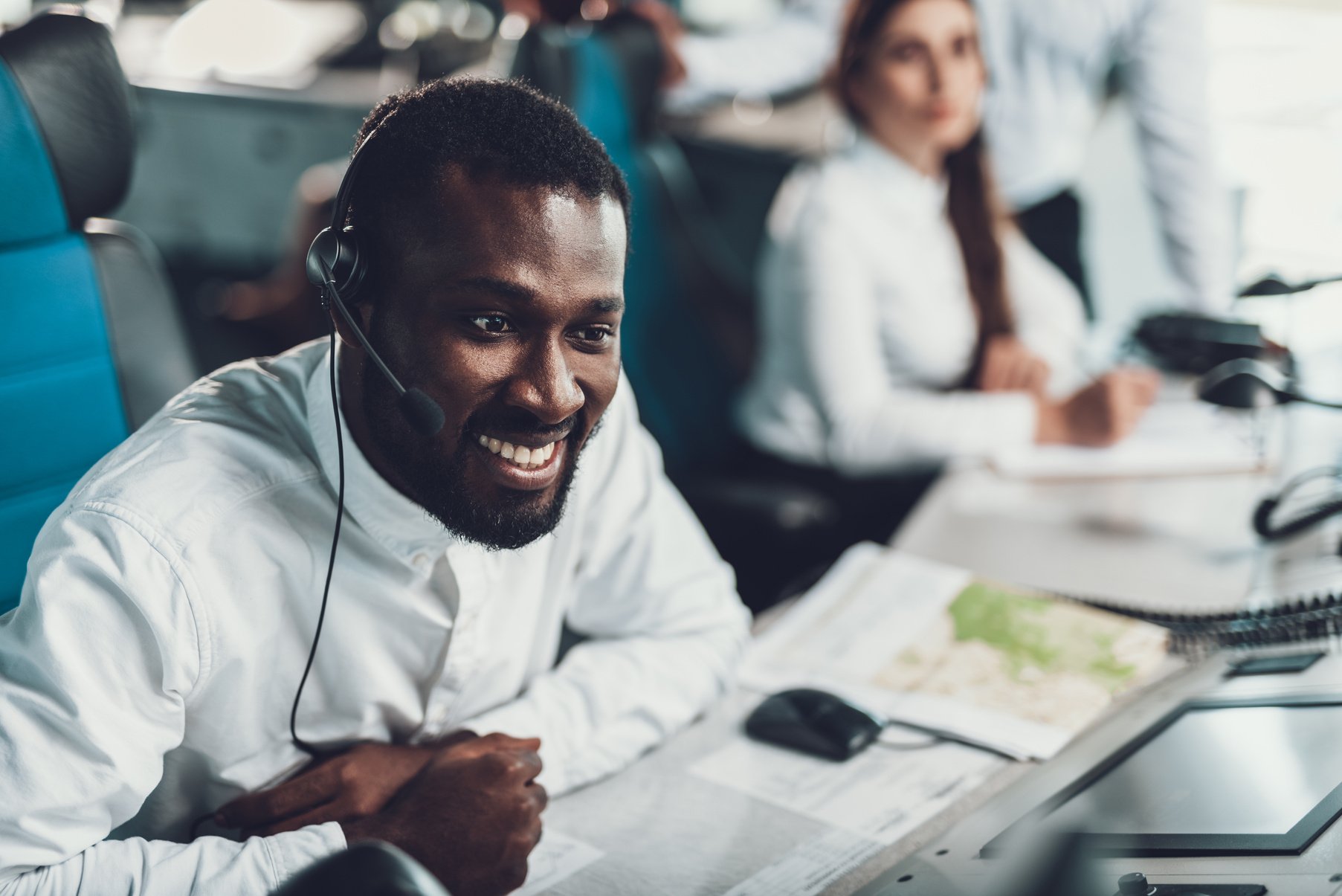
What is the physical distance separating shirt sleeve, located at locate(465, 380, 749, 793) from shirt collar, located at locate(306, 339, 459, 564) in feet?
0.57

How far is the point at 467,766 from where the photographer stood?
0.92 metres

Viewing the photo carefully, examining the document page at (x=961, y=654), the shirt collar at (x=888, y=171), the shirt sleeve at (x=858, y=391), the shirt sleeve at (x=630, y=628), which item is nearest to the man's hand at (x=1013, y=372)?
the shirt sleeve at (x=858, y=391)

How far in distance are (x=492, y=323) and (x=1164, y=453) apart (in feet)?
3.72

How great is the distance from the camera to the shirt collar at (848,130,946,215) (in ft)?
6.31

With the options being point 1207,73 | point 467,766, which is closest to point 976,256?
point 1207,73

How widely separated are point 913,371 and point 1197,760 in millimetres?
1058

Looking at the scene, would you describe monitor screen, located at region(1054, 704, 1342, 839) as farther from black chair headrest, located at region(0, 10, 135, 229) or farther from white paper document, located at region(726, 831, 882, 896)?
black chair headrest, located at region(0, 10, 135, 229)

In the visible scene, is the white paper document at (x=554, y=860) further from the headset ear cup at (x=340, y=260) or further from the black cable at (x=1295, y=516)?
the black cable at (x=1295, y=516)

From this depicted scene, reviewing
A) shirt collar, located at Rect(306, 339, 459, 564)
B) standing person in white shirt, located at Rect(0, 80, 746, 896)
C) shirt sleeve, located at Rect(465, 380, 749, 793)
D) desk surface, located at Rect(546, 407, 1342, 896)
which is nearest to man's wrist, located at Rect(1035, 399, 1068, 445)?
desk surface, located at Rect(546, 407, 1342, 896)

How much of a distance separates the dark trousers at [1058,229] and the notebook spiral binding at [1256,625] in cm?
148

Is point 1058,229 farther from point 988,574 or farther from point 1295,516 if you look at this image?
point 988,574

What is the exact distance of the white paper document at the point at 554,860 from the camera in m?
0.90

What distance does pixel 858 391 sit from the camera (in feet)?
5.94

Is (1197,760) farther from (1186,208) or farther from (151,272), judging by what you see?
(1186,208)
